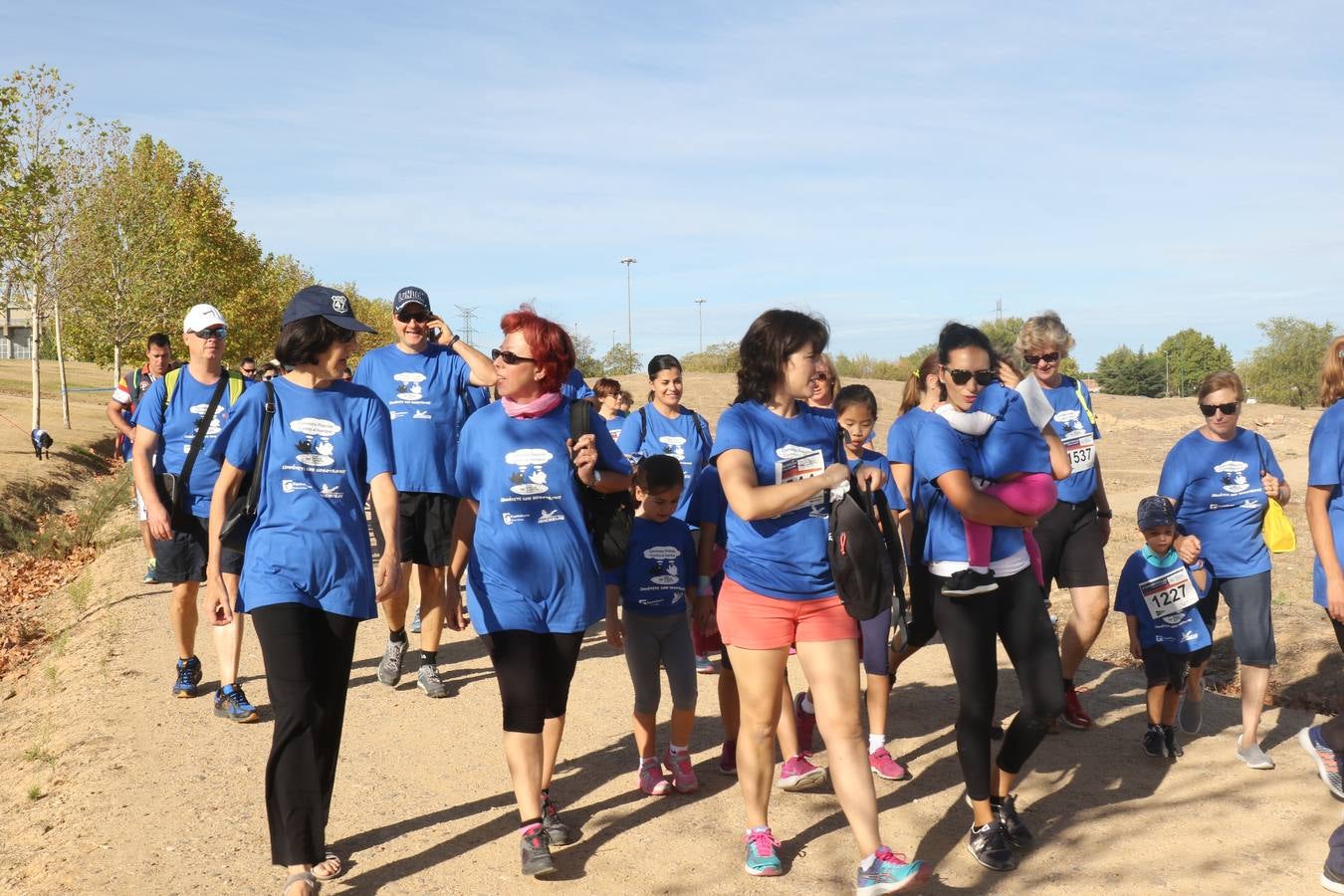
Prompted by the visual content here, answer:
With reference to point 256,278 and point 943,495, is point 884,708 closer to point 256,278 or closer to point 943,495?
point 943,495

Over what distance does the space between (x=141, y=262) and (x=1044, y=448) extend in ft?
112

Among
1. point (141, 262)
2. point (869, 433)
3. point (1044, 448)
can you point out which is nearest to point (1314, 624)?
point (869, 433)

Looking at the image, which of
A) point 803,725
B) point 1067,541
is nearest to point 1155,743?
point 1067,541

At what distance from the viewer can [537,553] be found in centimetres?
459

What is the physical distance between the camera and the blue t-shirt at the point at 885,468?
20.7 feet

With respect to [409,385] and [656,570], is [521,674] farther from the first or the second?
[409,385]

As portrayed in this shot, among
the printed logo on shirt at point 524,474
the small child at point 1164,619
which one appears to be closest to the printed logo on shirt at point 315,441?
the printed logo on shirt at point 524,474

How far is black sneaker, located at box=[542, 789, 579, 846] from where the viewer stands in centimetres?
489

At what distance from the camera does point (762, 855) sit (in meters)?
4.60

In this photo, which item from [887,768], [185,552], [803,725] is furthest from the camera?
[185,552]

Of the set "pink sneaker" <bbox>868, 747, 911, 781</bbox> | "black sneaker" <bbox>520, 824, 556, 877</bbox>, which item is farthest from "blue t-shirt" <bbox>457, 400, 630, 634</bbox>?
"pink sneaker" <bbox>868, 747, 911, 781</bbox>

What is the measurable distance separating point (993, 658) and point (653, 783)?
176 centimetres

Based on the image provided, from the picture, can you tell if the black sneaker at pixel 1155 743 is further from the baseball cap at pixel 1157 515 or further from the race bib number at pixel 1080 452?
the race bib number at pixel 1080 452

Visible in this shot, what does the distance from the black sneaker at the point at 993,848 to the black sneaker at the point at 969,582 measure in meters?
0.93
